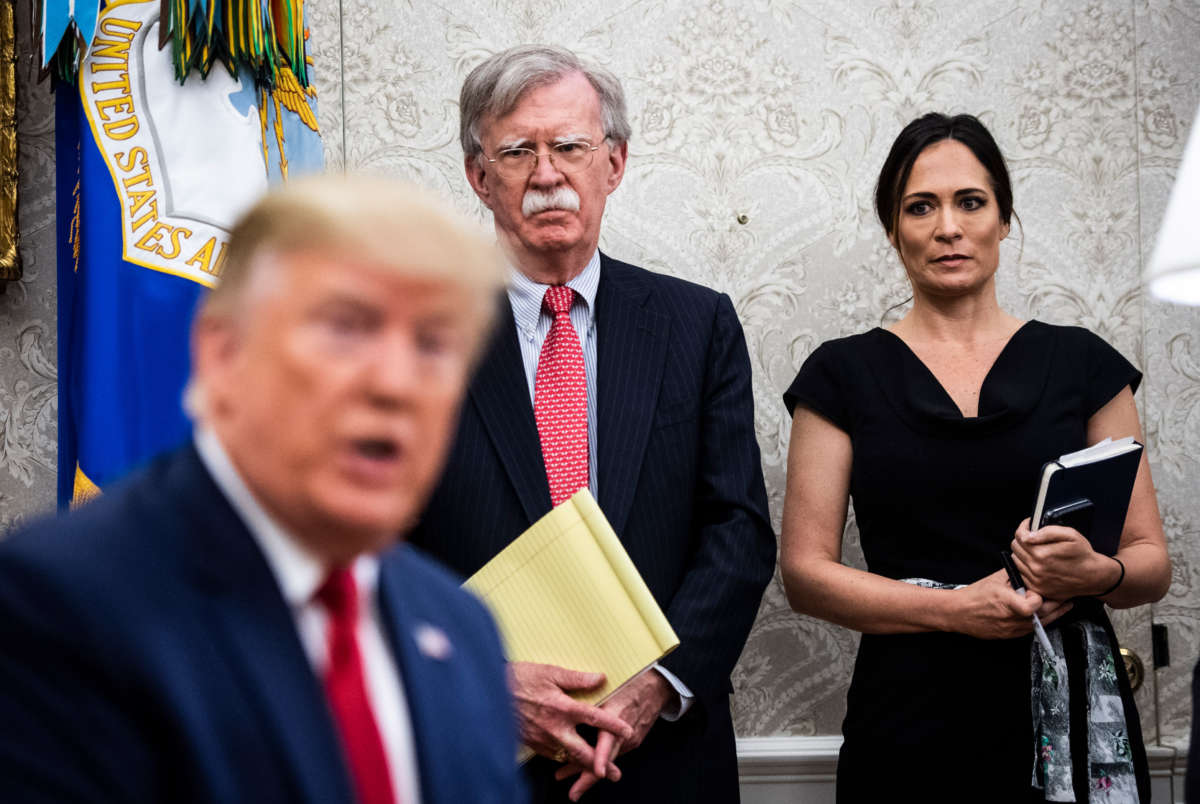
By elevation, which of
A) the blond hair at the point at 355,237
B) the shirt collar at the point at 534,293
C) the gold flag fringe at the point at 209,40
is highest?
the gold flag fringe at the point at 209,40

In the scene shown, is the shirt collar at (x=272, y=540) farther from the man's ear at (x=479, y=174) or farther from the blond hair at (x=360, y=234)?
the man's ear at (x=479, y=174)

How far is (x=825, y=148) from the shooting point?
2.90 meters

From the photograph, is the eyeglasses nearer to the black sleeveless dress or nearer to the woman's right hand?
the black sleeveless dress

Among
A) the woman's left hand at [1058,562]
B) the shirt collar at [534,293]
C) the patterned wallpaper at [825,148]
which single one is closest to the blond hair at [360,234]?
the shirt collar at [534,293]

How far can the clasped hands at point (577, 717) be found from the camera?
5.12 feet

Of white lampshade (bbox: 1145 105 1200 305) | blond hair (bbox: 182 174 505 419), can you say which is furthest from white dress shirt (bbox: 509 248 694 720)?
blond hair (bbox: 182 174 505 419)

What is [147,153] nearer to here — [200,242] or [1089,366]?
[200,242]

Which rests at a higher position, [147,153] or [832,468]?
[147,153]

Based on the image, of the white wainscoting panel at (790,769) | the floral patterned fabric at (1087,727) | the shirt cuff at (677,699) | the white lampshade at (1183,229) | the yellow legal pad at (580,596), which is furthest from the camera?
the white wainscoting panel at (790,769)

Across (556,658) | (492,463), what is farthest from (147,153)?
(556,658)

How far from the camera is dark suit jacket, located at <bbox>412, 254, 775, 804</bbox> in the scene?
176cm

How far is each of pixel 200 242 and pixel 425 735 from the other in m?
1.78

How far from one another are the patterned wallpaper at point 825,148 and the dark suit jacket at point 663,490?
930 millimetres

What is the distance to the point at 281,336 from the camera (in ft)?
1.75
